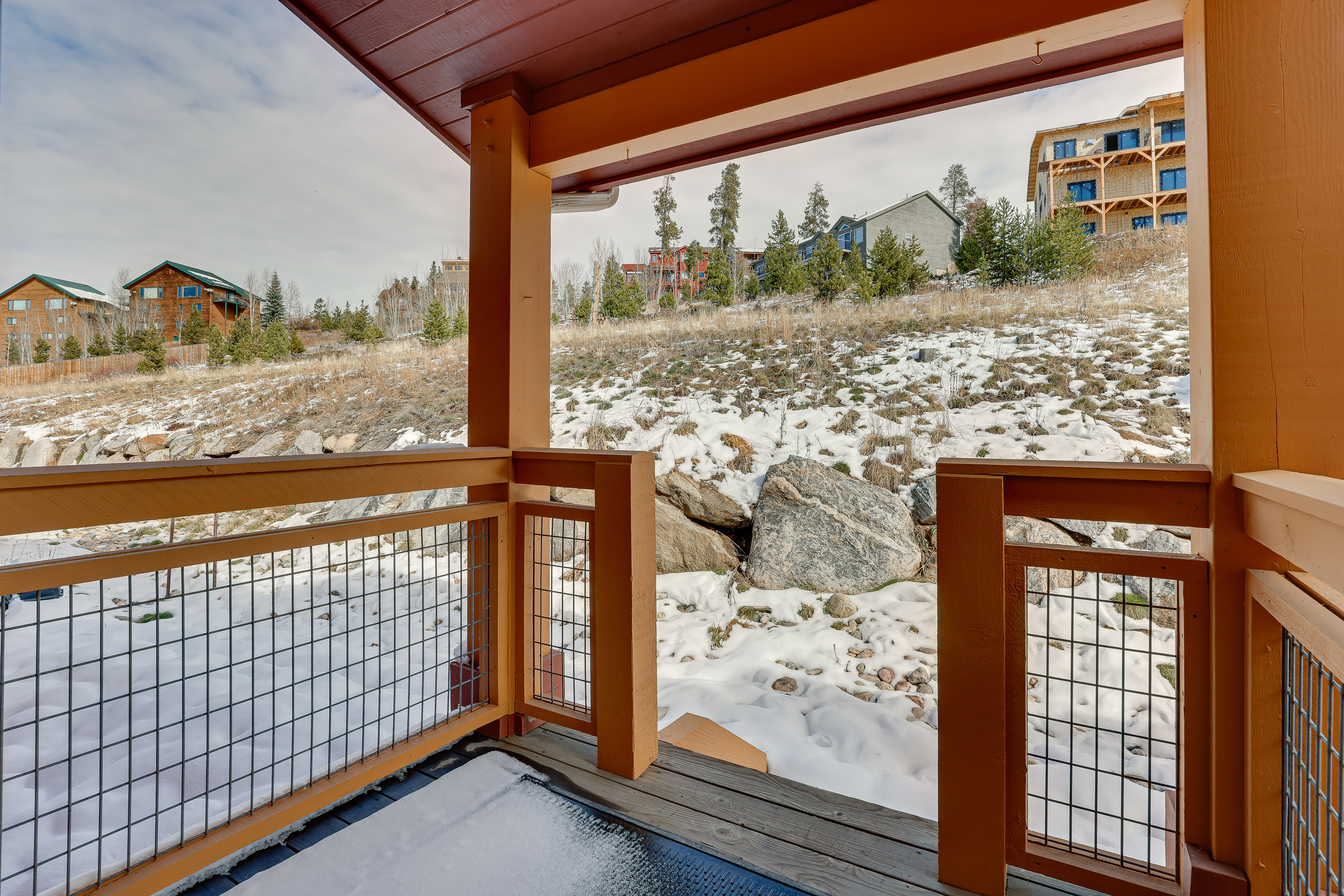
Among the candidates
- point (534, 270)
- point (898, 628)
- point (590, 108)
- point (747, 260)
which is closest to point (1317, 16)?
point (590, 108)

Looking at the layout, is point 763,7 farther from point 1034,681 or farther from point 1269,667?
point 1034,681

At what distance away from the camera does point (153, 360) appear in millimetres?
8781

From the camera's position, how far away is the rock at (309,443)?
675 cm

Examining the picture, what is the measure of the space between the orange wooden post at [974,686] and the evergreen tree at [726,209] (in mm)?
9700

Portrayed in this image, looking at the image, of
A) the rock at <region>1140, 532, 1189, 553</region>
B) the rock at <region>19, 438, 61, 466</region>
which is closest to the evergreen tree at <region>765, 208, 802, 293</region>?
the rock at <region>1140, 532, 1189, 553</region>

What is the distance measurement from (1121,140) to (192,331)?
1566 cm

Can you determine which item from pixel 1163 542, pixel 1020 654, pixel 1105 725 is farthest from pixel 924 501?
pixel 1020 654

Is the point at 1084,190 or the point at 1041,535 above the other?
the point at 1084,190

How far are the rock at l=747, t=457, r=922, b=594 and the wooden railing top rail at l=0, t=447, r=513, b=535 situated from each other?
2870mm

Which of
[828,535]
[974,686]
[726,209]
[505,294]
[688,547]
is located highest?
[726,209]

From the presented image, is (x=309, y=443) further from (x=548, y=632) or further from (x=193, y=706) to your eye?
(x=548, y=632)

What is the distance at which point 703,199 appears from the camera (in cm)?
1062

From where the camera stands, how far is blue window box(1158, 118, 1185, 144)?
854 centimetres

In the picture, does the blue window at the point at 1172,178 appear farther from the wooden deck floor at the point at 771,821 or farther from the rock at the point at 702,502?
the wooden deck floor at the point at 771,821
